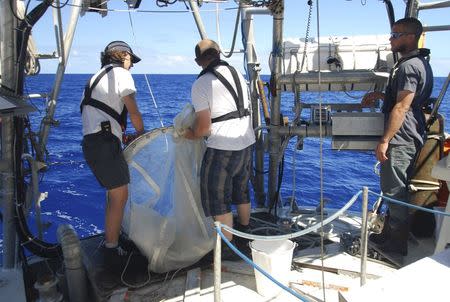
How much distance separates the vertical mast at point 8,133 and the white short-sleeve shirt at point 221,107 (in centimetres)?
181

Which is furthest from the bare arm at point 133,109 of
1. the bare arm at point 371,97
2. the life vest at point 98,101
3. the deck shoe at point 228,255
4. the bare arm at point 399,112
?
the bare arm at point 371,97

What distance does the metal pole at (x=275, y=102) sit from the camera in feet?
14.0

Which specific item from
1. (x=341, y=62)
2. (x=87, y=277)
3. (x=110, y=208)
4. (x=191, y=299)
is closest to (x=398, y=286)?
(x=191, y=299)

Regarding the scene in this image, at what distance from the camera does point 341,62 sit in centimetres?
471

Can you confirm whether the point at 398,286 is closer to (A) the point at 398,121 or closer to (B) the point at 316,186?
(A) the point at 398,121

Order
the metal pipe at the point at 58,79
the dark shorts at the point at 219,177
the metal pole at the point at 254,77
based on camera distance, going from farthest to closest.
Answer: the metal pole at the point at 254,77 < the metal pipe at the point at 58,79 < the dark shorts at the point at 219,177

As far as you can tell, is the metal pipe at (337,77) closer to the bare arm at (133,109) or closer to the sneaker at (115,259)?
the bare arm at (133,109)

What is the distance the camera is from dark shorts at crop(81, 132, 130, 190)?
3.20 meters

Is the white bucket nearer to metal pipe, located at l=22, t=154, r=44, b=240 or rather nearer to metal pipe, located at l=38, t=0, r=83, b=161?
metal pipe, located at l=22, t=154, r=44, b=240

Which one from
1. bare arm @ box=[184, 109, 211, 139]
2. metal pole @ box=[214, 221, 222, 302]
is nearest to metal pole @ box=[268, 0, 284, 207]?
bare arm @ box=[184, 109, 211, 139]

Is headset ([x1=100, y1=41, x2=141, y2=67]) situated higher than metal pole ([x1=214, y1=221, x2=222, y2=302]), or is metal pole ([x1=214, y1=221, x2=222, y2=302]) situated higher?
headset ([x1=100, y1=41, x2=141, y2=67])

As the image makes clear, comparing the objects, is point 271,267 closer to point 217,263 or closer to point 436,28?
point 217,263

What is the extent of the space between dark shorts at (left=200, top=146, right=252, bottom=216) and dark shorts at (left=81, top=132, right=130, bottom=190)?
72 centimetres

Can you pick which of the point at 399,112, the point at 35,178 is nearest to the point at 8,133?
the point at 35,178
